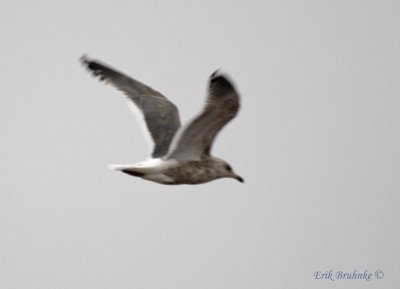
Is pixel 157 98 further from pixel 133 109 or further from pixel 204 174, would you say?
pixel 204 174

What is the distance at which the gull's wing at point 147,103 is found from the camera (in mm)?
14859

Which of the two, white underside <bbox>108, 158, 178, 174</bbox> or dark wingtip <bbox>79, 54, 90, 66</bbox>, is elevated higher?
dark wingtip <bbox>79, 54, 90, 66</bbox>

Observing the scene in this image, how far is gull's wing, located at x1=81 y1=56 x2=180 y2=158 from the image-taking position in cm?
1486

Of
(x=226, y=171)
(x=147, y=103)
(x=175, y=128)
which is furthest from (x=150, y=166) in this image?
(x=147, y=103)

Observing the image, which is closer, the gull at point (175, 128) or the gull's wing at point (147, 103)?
the gull at point (175, 128)

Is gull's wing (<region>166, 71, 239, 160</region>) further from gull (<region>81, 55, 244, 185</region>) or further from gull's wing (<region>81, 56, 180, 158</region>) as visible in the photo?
gull's wing (<region>81, 56, 180, 158</region>)

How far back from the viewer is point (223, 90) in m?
11.6

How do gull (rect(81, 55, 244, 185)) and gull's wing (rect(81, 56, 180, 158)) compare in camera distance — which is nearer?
gull (rect(81, 55, 244, 185))

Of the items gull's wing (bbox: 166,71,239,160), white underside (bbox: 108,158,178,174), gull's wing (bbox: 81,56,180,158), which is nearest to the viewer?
gull's wing (bbox: 166,71,239,160)

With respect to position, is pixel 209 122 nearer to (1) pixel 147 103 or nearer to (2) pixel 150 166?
(2) pixel 150 166

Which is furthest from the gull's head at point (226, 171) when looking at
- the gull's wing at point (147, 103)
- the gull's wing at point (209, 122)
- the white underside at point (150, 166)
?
the gull's wing at point (147, 103)

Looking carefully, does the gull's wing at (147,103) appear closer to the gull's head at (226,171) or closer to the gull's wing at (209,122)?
the gull's head at (226,171)

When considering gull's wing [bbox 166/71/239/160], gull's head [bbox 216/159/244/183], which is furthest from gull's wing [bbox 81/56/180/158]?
gull's wing [bbox 166/71/239/160]

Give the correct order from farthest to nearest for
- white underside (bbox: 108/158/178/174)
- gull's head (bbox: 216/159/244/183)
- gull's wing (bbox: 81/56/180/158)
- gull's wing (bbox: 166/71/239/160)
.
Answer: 1. gull's wing (bbox: 81/56/180/158)
2. gull's head (bbox: 216/159/244/183)
3. white underside (bbox: 108/158/178/174)
4. gull's wing (bbox: 166/71/239/160)
